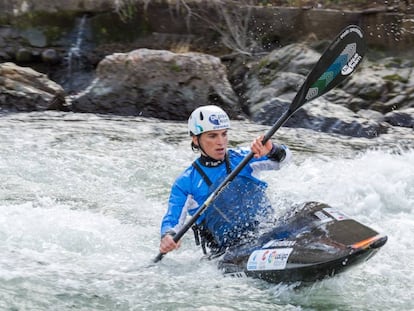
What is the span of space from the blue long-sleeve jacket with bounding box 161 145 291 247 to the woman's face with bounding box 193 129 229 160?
0.10 meters

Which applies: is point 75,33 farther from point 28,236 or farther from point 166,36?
point 28,236

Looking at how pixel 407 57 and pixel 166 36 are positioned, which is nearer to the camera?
pixel 407 57

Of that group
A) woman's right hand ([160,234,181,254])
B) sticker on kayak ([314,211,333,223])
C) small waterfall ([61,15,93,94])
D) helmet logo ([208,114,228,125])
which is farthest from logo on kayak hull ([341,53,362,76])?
small waterfall ([61,15,93,94])

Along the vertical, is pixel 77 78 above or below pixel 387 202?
below

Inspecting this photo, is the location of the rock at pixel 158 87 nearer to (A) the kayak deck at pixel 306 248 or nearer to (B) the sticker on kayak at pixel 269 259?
(A) the kayak deck at pixel 306 248

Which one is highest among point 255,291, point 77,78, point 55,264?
point 255,291

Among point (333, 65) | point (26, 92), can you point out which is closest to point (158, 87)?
point (26, 92)

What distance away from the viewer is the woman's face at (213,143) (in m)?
4.61

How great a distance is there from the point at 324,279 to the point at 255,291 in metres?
0.43

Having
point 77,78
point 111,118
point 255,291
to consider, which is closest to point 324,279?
point 255,291

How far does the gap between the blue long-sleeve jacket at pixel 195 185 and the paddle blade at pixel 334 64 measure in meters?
0.45

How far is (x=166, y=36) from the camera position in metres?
13.7

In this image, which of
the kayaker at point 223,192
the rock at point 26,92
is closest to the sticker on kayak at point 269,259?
the kayaker at point 223,192

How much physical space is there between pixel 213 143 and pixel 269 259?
87 cm
